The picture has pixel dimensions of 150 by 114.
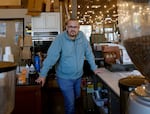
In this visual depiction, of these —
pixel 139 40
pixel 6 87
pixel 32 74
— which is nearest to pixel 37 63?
pixel 32 74

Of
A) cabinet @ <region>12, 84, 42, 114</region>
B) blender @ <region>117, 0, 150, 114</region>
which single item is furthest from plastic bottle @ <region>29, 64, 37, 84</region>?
Result: blender @ <region>117, 0, 150, 114</region>

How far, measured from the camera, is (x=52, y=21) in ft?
21.5

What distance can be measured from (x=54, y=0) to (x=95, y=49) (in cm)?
319

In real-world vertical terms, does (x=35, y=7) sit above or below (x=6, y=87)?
above

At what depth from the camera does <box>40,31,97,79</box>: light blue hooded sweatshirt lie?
3053mm

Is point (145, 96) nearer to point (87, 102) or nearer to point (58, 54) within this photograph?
point (58, 54)

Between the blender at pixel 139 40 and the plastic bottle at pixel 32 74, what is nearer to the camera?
the blender at pixel 139 40

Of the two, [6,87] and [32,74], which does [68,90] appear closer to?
[32,74]

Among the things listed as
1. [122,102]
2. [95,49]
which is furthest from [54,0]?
[122,102]

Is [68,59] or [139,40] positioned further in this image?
[68,59]

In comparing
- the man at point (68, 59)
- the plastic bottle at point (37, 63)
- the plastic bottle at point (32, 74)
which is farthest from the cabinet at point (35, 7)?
the man at point (68, 59)

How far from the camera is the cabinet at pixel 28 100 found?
8.79ft

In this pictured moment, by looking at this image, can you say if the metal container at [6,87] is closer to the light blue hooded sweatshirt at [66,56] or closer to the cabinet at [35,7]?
the light blue hooded sweatshirt at [66,56]

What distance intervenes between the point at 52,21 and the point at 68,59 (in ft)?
11.9
